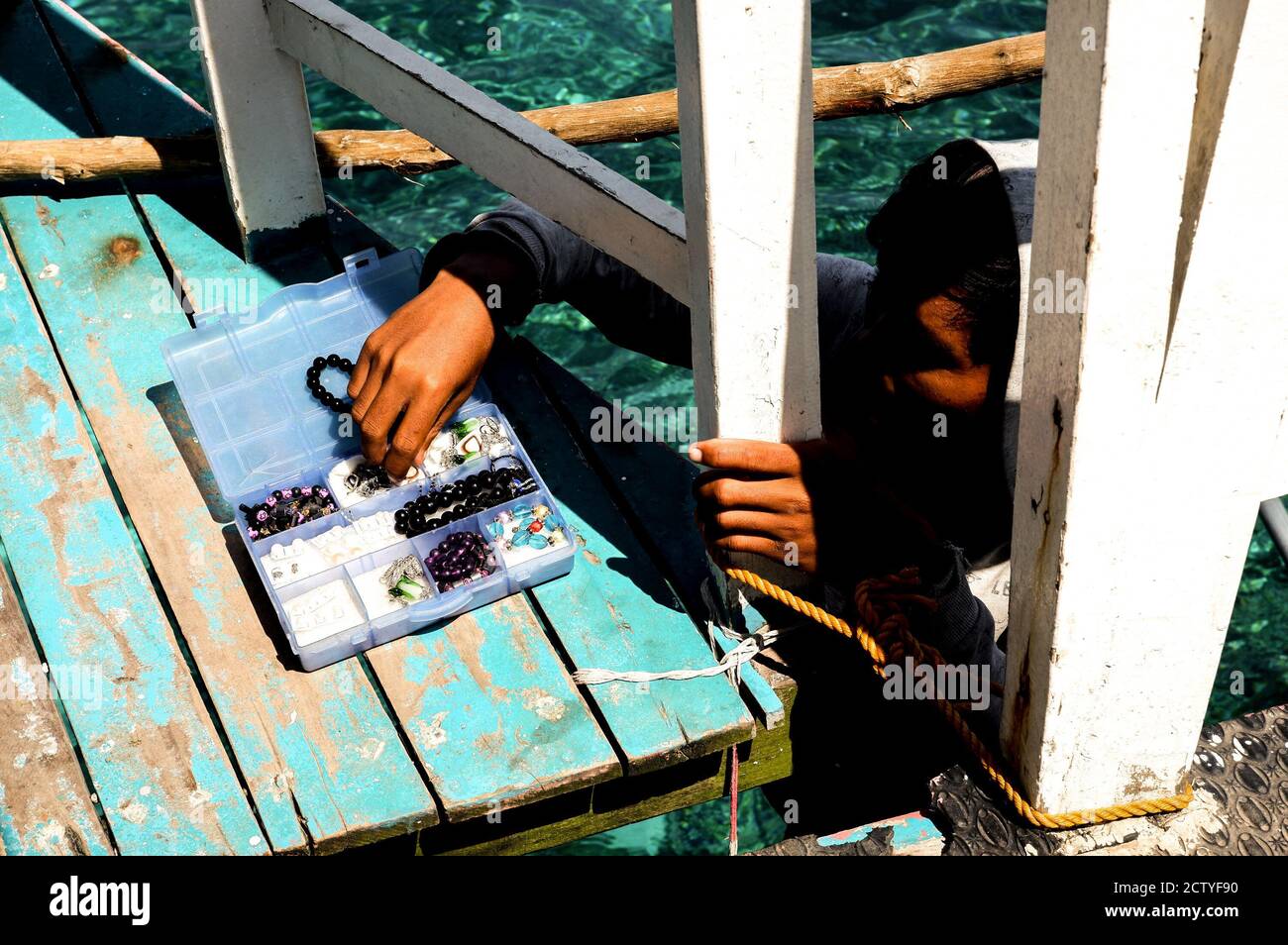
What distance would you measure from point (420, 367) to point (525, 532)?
44 centimetres

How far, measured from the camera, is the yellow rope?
2.34m

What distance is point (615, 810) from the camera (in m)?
2.93

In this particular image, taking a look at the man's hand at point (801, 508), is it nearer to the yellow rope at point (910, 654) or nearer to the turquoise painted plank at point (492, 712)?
the yellow rope at point (910, 654)

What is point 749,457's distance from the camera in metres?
2.49

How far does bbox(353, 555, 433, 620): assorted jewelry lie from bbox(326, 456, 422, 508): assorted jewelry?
21cm

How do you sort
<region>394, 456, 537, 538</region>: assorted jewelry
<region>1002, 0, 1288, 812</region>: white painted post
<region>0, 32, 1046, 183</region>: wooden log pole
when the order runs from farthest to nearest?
1. <region>0, 32, 1046, 183</region>: wooden log pole
2. <region>394, 456, 537, 538</region>: assorted jewelry
3. <region>1002, 0, 1288, 812</region>: white painted post

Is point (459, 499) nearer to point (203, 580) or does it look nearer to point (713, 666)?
point (203, 580)

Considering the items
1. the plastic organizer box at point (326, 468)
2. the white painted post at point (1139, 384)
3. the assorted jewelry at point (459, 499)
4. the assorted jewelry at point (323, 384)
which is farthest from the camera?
the assorted jewelry at point (323, 384)

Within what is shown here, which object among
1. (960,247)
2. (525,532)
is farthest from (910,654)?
(525,532)

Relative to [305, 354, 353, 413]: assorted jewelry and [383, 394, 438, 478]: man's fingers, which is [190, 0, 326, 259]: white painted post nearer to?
[305, 354, 353, 413]: assorted jewelry

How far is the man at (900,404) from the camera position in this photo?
2.47 meters

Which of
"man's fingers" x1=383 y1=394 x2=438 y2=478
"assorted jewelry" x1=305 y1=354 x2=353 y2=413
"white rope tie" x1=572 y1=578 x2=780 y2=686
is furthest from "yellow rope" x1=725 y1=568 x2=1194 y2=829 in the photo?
"assorted jewelry" x1=305 y1=354 x2=353 y2=413

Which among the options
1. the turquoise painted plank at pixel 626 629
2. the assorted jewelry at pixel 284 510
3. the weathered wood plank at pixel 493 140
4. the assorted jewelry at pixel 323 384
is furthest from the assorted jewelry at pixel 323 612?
the weathered wood plank at pixel 493 140
